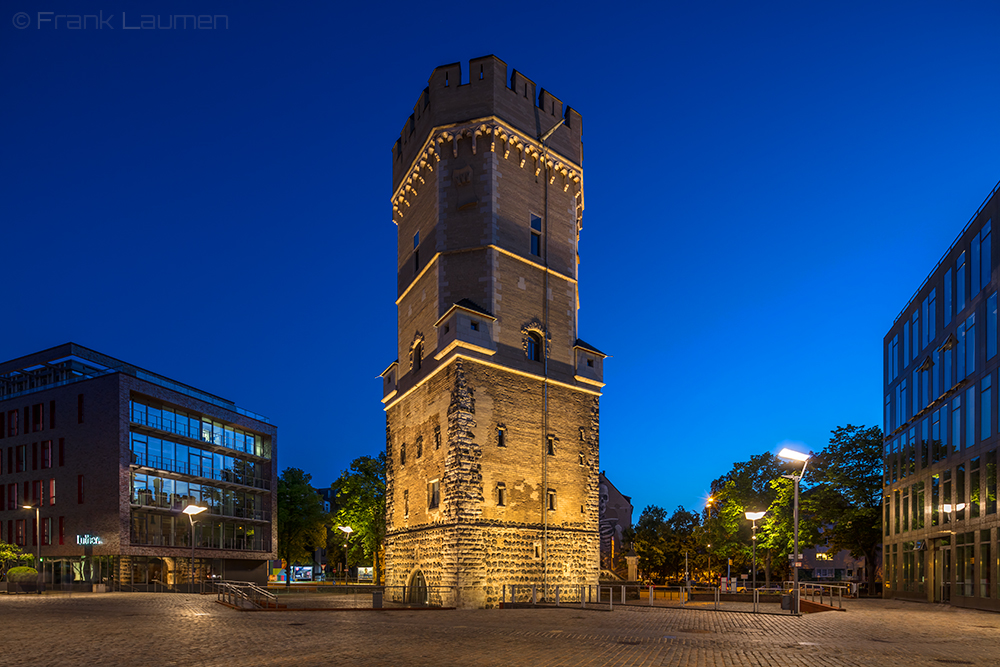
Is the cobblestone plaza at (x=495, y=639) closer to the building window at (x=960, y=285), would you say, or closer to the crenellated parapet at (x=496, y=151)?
the building window at (x=960, y=285)

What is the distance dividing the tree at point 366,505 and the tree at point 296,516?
16427mm

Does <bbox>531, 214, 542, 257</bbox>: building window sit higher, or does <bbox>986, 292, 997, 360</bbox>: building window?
<bbox>531, 214, 542, 257</bbox>: building window

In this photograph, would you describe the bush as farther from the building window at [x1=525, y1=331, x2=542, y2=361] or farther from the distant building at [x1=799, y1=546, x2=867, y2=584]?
the distant building at [x1=799, y1=546, x2=867, y2=584]

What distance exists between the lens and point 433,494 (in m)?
37.0

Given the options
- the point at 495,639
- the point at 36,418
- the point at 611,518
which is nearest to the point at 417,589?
the point at 495,639

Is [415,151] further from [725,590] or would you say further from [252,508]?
[252,508]

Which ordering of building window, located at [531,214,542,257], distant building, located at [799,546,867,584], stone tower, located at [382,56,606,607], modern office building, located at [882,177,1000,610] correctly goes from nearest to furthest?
1. modern office building, located at [882,177,1000,610]
2. stone tower, located at [382,56,606,607]
3. building window, located at [531,214,542,257]
4. distant building, located at [799,546,867,584]

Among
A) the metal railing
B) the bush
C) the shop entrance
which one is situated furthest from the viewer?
the bush

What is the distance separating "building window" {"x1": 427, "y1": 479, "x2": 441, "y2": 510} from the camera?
36438 mm

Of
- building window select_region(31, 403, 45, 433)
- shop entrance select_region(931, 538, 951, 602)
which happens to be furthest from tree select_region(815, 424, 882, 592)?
building window select_region(31, 403, 45, 433)

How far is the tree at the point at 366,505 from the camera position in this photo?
58125 mm

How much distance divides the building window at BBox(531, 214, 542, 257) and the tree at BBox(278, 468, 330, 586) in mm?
44981

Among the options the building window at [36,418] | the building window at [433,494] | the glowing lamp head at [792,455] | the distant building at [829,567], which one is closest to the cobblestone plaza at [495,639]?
the glowing lamp head at [792,455]

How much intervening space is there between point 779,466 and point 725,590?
22468mm
